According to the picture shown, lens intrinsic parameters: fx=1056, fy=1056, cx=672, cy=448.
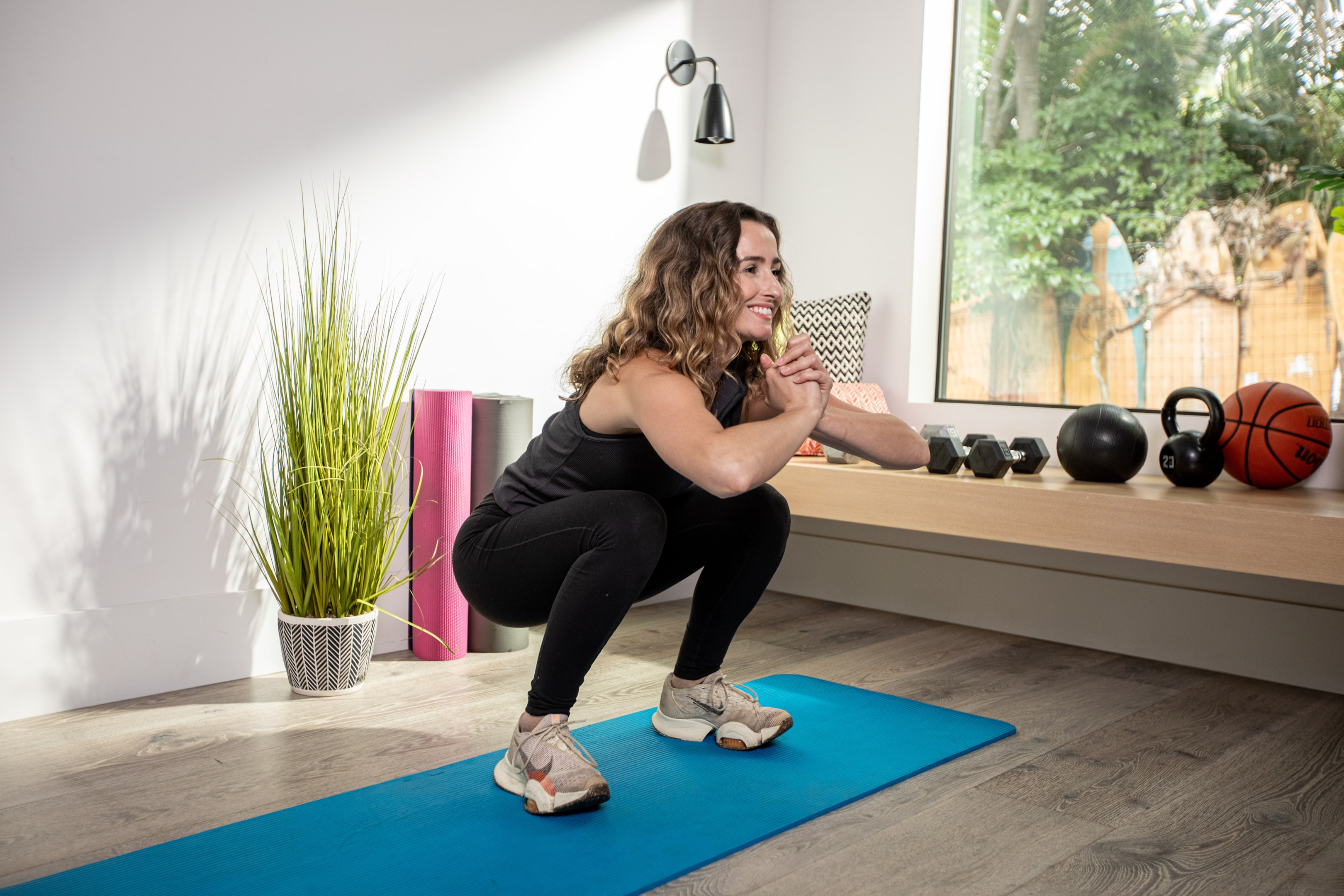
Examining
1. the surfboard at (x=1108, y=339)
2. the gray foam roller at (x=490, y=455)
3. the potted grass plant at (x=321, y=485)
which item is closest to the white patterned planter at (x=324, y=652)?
the potted grass plant at (x=321, y=485)

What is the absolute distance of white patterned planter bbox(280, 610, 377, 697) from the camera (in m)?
2.37

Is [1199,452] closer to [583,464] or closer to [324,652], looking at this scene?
[583,464]

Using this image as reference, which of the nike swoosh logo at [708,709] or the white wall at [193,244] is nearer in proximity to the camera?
the nike swoosh logo at [708,709]

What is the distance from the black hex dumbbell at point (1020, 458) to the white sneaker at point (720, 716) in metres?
1.11

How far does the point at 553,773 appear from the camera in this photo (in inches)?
67.3

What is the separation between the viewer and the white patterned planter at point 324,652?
2371 mm

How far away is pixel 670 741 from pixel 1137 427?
1561mm

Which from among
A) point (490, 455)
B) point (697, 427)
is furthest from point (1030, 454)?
point (697, 427)

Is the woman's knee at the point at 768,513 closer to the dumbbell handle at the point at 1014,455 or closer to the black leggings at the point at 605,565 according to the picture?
the black leggings at the point at 605,565

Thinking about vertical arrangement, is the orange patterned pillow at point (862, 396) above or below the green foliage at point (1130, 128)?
below

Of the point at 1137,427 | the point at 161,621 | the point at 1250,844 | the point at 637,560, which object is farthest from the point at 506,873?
the point at 1137,427

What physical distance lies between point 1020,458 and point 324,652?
1881 mm

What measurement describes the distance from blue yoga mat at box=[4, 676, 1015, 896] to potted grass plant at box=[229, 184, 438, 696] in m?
0.61

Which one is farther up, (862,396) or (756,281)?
(756,281)
